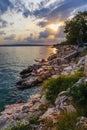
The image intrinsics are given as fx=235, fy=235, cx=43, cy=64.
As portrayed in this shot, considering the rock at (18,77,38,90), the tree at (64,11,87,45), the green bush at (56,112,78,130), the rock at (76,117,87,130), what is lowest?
the rock at (18,77,38,90)

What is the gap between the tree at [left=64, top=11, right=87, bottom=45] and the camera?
317 ft

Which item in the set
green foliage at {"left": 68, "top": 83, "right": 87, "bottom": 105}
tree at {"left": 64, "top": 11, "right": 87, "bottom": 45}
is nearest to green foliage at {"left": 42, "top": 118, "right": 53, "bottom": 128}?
green foliage at {"left": 68, "top": 83, "right": 87, "bottom": 105}

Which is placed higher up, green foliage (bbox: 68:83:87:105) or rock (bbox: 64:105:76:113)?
green foliage (bbox: 68:83:87:105)

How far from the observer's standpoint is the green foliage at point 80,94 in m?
17.2

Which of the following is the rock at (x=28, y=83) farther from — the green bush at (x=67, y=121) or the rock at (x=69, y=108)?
the green bush at (x=67, y=121)

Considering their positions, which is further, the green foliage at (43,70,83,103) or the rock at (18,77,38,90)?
the rock at (18,77,38,90)

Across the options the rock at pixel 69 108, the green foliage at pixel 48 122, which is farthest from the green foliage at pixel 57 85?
the green foliage at pixel 48 122

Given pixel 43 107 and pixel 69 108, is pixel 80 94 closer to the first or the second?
pixel 69 108

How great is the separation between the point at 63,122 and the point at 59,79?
28.1 ft

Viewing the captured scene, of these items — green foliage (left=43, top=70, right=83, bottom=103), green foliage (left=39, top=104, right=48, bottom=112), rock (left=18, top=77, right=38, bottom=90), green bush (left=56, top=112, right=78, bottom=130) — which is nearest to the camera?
green bush (left=56, top=112, right=78, bottom=130)

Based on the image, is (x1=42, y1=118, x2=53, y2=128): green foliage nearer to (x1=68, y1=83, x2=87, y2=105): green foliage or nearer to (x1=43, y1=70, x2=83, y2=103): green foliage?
(x1=68, y1=83, x2=87, y2=105): green foliage

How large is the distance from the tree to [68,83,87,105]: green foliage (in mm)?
77182

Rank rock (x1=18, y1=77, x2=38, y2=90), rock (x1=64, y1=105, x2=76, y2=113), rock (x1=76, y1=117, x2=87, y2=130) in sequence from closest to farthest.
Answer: rock (x1=76, y1=117, x2=87, y2=130)
rock (x1=64, y1=105, x2=76, y2=113)
rock (x1=18, y1=77, x2=38, y2=90)

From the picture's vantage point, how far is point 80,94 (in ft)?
57.0
